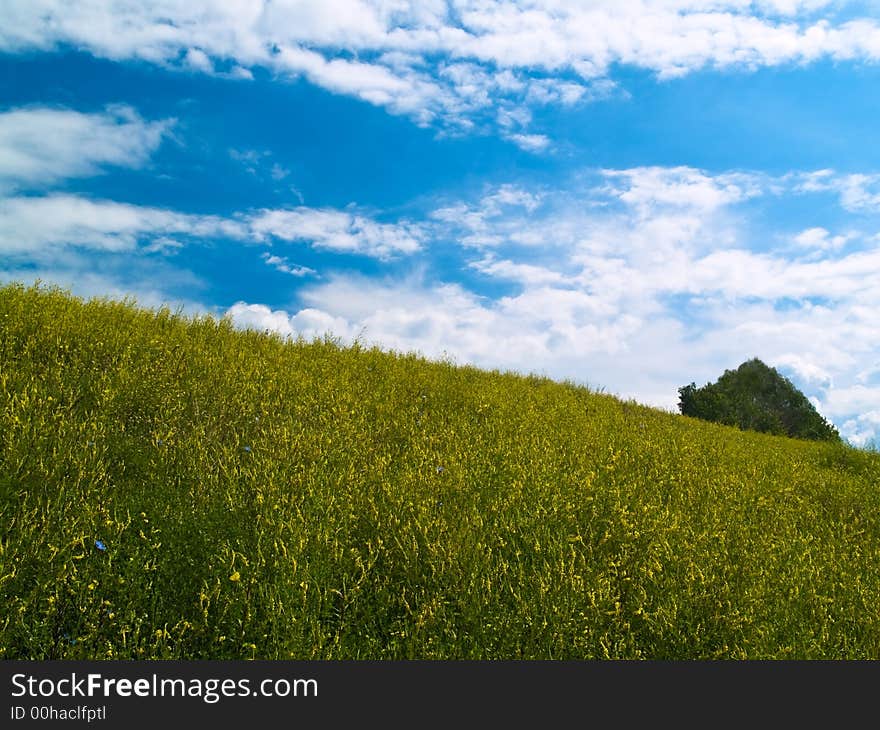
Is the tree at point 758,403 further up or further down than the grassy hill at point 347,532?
further up

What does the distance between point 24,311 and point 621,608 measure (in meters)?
6.89

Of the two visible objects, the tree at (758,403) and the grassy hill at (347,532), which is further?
the tree at (758,403)

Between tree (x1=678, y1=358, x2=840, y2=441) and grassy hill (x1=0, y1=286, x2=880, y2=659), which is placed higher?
tree (x1=678, y1=358, x2=840, y2=441)

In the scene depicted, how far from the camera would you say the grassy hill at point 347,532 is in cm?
319

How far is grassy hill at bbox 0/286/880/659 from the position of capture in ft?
10.5

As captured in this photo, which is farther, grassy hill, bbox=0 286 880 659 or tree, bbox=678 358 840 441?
tree, bbox=678 358 840 441

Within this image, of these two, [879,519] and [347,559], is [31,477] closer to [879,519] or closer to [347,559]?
[347,559]

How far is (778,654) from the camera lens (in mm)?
Answer: 3338

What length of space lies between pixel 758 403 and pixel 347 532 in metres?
24.9

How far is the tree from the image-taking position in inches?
929

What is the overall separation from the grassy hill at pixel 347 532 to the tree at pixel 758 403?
1764cm

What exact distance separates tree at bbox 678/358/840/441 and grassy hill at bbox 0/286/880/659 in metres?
17.6

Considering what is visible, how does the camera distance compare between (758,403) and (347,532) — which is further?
(758,403)

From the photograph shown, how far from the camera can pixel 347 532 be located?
3.85 m
